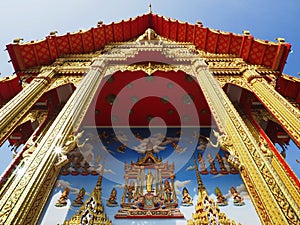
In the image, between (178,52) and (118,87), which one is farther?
(178,52)

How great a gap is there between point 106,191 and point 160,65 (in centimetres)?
316

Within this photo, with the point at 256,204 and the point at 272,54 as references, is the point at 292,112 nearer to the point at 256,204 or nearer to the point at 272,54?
the point at 256,204

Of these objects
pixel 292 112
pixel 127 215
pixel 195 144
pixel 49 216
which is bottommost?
pixel 49 216

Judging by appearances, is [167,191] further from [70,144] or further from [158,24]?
[158,24]

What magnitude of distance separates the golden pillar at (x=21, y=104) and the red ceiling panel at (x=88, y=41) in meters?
1.54

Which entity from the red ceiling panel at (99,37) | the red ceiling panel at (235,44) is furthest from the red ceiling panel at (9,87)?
the red ceiling panel at (235,44)

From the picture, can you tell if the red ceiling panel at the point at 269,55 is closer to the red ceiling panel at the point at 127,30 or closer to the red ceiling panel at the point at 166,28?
the red ceiling panel at the point at 166,28

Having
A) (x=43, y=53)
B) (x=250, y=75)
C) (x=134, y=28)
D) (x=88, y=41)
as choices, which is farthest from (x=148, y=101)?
(x=134, y=28)

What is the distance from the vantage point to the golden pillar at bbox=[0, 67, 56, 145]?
4250 millimetres

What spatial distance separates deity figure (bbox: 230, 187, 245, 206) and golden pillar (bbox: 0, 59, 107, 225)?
3206 mm

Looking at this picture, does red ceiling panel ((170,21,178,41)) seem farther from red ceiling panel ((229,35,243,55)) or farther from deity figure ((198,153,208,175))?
deity figure ((198,153,208,175))

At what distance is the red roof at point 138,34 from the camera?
671 centimetres

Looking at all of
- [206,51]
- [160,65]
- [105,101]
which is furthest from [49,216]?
[206,51]

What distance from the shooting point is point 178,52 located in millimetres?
7176
